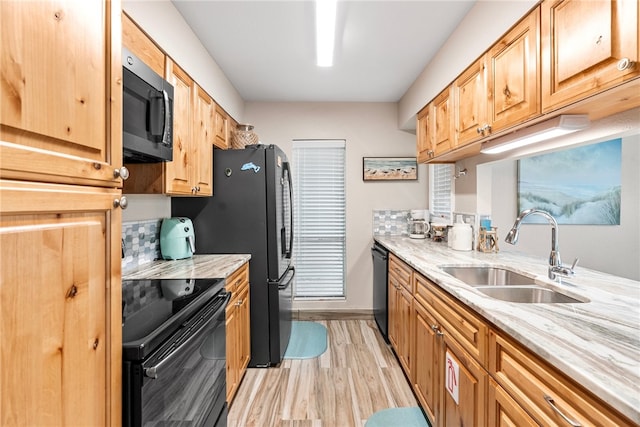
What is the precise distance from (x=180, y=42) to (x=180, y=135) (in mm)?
628

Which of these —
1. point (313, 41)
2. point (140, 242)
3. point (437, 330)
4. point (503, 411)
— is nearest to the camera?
point (503, 411)

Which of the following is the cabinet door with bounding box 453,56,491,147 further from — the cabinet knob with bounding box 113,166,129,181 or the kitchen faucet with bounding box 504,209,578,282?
the cabinet knob with bounding box 113,166,129,181

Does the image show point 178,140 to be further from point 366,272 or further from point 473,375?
point 366,272

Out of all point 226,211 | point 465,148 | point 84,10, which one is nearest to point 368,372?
point 226,211

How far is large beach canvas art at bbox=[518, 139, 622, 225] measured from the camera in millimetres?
2492

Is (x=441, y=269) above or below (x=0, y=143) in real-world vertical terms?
below

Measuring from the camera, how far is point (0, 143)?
56cm

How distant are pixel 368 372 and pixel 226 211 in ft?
5.67

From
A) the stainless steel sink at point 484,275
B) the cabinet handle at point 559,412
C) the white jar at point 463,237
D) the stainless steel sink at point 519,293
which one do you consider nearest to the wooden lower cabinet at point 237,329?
the stainless steel sink at point 484,275

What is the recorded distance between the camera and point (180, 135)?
6.52 ft

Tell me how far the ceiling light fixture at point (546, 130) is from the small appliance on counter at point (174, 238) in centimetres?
222

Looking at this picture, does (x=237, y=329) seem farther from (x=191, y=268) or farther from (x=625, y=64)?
(x=625, y=64)

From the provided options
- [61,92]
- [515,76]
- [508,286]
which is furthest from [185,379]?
[515,76]

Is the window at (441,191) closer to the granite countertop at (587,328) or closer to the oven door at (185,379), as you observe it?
the granite countertop at (587,328)
